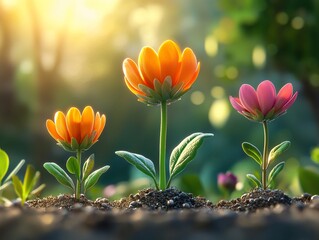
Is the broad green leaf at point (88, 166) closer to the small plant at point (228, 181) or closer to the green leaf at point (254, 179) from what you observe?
the green leaf at point (254, 179)

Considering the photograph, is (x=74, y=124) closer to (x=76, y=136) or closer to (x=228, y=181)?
(x=76, y=136)

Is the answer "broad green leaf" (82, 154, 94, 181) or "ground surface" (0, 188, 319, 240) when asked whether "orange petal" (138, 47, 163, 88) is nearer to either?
"broad green leaf" (82, 154, 94, 181)

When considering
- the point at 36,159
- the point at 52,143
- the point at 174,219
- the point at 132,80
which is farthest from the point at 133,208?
the point at 52,143

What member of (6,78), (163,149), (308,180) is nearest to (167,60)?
(163,149)

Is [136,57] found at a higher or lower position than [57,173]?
higher

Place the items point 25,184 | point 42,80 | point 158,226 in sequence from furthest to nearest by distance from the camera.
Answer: point 42,80, point 25,184, point 158,226

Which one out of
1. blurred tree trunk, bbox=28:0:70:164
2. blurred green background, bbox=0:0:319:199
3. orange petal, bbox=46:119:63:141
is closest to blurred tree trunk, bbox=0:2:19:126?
blurred green background, bbox=0:0:319:199
